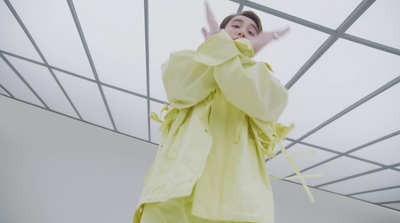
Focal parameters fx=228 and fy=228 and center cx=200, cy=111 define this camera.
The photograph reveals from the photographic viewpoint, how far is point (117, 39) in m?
2.20

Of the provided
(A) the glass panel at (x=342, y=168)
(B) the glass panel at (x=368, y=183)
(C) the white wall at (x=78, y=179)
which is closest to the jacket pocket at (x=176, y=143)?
(A) the glass panel at (x=342, y=168)

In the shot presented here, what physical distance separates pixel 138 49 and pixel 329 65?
1699mm

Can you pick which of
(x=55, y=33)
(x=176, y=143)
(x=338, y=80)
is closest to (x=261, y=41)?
(x=176, y=143)

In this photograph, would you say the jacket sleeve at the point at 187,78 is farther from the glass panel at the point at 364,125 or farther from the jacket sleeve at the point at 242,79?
the glass panel at the point at 364,125

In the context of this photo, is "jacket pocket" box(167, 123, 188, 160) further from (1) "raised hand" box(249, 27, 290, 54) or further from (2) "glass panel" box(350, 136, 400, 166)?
(2) "glass panel" box(350, 136, 400, 166)

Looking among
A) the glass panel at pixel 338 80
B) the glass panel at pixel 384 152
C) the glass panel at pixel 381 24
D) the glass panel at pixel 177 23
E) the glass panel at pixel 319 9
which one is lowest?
the glass panel at pixel 384 152

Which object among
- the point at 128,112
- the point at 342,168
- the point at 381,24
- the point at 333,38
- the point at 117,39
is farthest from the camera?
the point at 128,112

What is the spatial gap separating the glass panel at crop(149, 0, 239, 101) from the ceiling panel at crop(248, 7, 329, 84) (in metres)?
0.23

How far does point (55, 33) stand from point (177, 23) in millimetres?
1456

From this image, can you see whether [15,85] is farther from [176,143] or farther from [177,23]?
[176,143]

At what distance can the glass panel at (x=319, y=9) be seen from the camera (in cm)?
140

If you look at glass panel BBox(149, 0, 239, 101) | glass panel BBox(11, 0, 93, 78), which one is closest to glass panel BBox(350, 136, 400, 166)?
glass panel BBox(149, 0, 239, 101)

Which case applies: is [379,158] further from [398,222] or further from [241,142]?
[241,142]

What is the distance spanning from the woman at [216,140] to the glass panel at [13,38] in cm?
264
